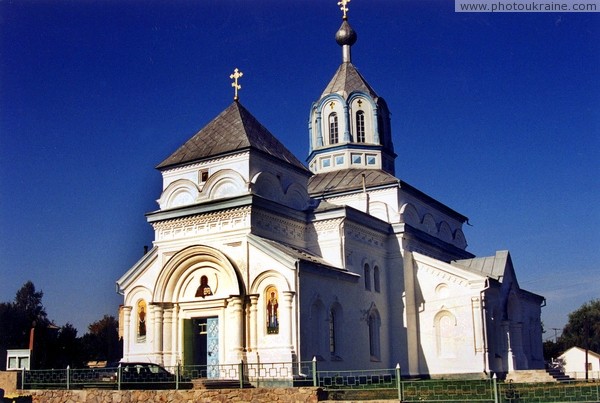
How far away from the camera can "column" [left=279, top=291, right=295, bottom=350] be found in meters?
20.0

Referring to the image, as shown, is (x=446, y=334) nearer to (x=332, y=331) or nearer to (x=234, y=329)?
(x=332, y=331)

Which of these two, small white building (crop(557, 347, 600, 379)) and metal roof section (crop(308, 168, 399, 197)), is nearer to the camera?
metal roof section (crop(308, 168, 399, 197))

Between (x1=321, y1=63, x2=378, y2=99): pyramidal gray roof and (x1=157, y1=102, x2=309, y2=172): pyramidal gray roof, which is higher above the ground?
(x1=321, y1=63, x2=378, y2=99): pyramidal gray roof

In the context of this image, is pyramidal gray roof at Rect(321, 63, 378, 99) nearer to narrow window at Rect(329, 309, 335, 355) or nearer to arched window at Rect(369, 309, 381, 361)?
arched window at Rect(369, 309, 381, 361)

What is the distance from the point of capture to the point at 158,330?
21953 mm

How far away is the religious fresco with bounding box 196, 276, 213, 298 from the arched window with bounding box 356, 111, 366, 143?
11.3 metres

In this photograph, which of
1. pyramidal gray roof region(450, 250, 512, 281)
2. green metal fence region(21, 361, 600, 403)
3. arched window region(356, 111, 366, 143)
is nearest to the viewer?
green metal fence region(21, 361, 600, 403)

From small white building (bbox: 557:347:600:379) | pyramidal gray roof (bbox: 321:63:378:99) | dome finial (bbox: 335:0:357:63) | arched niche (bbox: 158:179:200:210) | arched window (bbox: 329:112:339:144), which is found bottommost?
small white building (bbox: 557:347:600:379)

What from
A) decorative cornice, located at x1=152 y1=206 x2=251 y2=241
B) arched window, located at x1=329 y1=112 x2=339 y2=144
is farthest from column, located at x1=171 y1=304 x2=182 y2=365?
arched window, located at x1=329 y1=112 x2=339 y2=144

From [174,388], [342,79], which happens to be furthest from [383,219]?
[174,388]

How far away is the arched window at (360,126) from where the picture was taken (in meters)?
30.7

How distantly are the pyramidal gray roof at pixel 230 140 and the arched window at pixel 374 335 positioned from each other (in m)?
5.41

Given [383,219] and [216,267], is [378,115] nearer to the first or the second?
[383,219]

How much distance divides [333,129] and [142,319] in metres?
12.2
